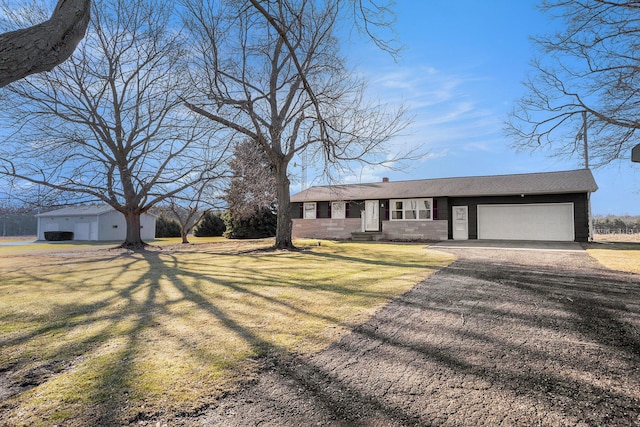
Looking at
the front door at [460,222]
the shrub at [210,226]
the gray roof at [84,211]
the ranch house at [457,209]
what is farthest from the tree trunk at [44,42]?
the gray roof at [84,211]

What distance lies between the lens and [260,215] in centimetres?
2788

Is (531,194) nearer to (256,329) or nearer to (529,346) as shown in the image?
(529,346)

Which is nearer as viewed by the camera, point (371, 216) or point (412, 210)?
point (412, 210)

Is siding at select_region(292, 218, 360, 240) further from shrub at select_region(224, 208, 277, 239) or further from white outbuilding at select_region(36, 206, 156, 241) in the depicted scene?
white outbuilding at select_region(36, 206, 156, 241)

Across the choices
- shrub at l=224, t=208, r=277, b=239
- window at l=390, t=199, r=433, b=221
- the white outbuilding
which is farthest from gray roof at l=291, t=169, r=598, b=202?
the white outbuilding

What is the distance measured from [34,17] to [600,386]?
19329mm

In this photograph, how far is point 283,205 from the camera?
14.4 meters

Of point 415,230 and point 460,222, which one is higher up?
point 460,222

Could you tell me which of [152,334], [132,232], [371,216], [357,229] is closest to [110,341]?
[152,334]

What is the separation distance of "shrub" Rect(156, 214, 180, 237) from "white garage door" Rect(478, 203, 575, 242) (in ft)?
104

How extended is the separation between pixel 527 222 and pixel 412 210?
6316 millimetres

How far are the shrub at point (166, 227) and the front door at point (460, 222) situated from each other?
2991 cm

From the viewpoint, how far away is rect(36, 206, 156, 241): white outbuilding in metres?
30.8

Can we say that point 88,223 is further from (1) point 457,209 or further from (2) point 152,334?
(2) point 152,334
